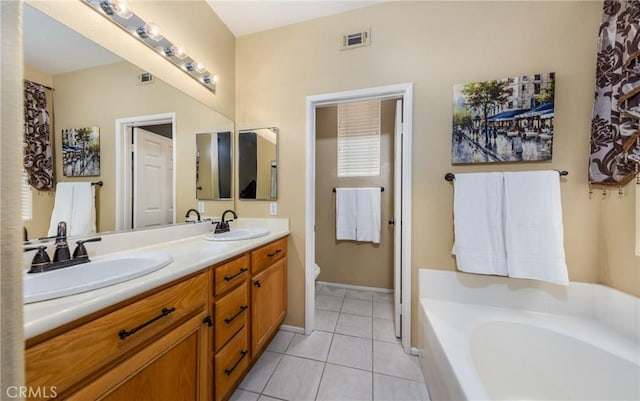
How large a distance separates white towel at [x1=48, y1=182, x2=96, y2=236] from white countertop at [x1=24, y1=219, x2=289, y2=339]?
125mm

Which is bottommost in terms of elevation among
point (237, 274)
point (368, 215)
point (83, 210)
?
point (237, 274)

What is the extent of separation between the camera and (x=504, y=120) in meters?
1.41

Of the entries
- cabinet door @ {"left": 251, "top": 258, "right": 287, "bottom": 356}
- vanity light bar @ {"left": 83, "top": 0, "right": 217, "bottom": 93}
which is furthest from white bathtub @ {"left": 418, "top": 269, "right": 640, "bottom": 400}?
vanity light bar @ {"left": 83, "top": 0, "right": 217, "bottom": 93}

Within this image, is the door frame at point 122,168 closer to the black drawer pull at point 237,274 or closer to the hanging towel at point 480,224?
the black drawer pull at point 237,274

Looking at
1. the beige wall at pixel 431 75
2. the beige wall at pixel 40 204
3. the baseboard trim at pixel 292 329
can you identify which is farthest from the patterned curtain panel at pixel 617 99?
the beige wall at pixel 40 204

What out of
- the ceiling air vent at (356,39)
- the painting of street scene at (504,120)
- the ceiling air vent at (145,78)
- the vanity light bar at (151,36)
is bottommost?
the painting of street scene at (504,120)

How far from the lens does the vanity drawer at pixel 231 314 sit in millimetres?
1086

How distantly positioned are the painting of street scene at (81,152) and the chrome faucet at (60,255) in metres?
0.26

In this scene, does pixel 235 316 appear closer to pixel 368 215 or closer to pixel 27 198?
pixel 27 198

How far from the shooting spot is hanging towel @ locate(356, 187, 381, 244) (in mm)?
2562

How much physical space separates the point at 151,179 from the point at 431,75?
1.97m

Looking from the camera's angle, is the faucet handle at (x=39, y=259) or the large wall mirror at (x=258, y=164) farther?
the large wall mirror at (x=258, y=164)

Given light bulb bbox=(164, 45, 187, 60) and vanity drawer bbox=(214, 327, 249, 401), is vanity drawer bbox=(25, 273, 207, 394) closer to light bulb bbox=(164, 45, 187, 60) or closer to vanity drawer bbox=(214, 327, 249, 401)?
vanity drawer bbox=(214, 327, 249, 401)

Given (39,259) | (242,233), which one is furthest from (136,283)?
(242,233)
